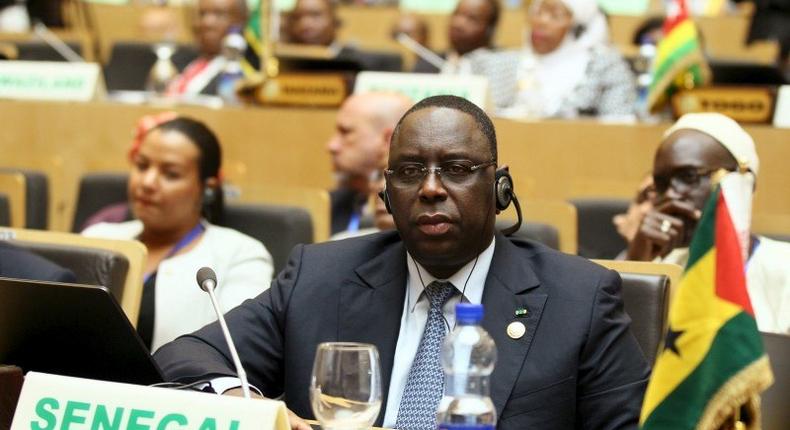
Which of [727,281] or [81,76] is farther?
[81,76]

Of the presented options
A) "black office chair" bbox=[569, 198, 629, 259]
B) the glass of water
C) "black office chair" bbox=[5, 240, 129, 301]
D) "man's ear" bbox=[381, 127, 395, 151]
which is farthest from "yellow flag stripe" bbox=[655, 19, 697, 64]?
the glass of water

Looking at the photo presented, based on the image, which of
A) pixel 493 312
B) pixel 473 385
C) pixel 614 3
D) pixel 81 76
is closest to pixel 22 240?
pixel 493 312

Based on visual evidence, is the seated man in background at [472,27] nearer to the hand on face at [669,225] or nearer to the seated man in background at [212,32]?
the seated man in background at [212,32]

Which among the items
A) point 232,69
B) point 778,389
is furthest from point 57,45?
point 778,389

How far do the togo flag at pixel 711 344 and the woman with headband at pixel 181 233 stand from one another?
6.97 ft

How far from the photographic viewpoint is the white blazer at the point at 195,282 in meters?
3.95

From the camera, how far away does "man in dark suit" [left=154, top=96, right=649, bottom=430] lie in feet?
8.29

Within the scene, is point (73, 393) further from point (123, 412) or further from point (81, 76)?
point (81, 76)

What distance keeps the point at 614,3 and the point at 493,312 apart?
26.8ft

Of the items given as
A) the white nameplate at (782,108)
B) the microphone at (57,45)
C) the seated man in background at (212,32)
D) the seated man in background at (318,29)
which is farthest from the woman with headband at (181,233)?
the seated man in background at (318,29)

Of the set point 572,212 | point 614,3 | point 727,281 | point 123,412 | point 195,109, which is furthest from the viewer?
point 614,3

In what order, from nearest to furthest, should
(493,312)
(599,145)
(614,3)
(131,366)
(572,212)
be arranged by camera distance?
(131,366), (493,312), (572,212), (599,145), (614,3)

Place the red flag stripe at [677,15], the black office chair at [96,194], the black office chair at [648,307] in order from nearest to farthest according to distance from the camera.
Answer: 1. the black office chair at [648,307]
2. the black office chair at [96,194]
3. the red flag stripe at [677,15]

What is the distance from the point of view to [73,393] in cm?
205
